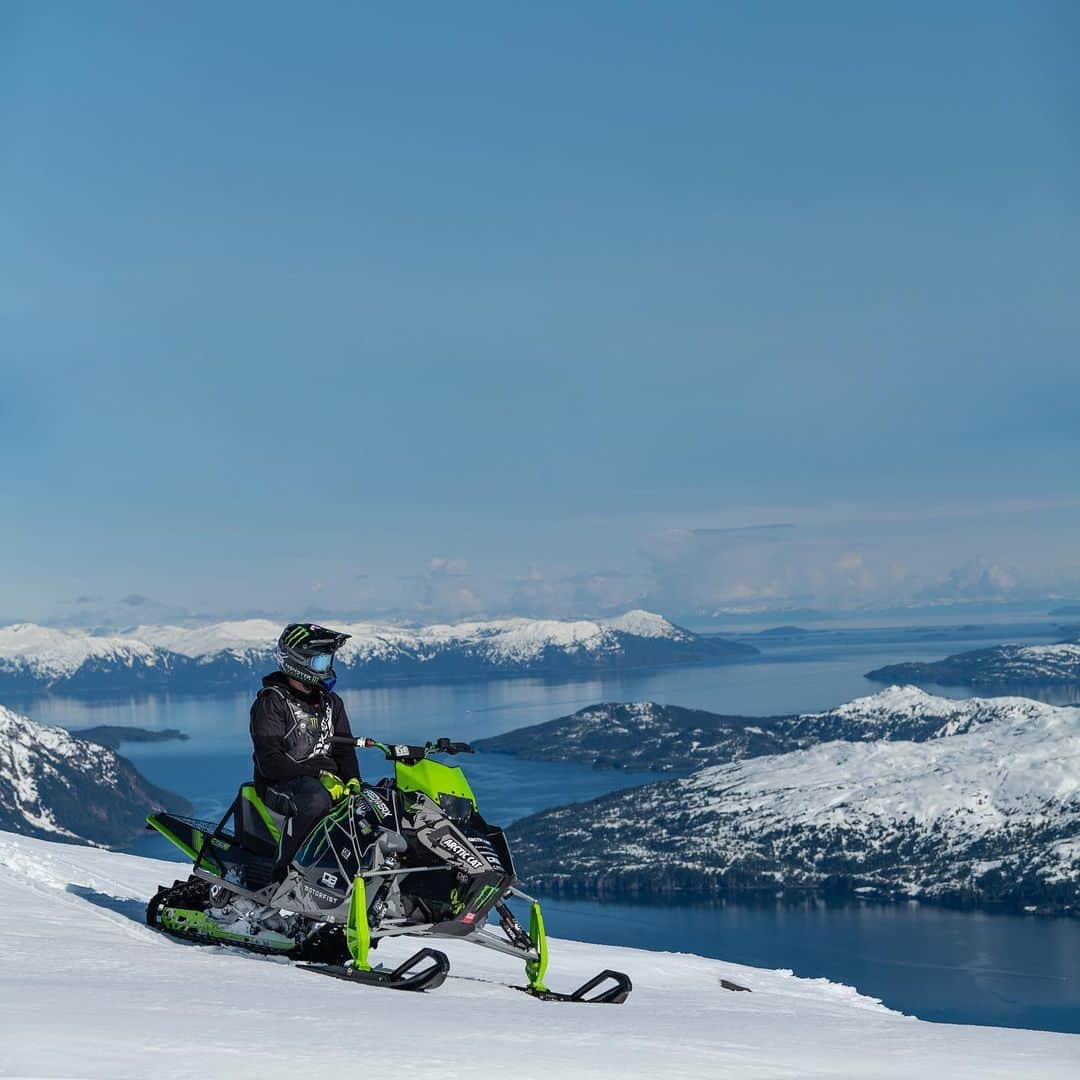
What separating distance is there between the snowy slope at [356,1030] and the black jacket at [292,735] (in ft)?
5.84

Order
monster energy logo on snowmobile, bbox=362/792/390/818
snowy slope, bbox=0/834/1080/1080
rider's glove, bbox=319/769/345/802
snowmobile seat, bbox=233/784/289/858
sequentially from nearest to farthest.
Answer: snowy slope, bbox=0/834/1080/1080, monster energy logo on snowmobile, bbox=362/792/390/818, rider's glove, bbox=319/769/345/802, snowmobile seat, bbox=233/784/289/858

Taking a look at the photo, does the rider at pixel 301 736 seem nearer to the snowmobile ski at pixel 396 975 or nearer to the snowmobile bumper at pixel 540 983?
the snowmobile ski at pixel 396 975

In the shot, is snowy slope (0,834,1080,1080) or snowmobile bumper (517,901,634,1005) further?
snowmobile bumper (517,901,634,1005)

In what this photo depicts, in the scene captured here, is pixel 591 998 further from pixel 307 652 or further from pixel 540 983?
pixel 307 652

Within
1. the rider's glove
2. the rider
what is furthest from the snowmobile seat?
the rider's glove

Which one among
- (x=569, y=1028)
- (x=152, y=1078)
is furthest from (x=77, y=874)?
(x=152, y=1078)

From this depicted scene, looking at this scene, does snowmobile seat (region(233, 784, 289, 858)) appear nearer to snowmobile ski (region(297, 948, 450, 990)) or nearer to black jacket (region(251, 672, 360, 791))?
black jacket (region(251, 672, 360, 791))

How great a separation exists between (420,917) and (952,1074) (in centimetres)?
475

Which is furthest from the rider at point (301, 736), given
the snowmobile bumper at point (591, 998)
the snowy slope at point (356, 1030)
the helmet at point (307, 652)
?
the snowmobile bumper at point (591, 998)

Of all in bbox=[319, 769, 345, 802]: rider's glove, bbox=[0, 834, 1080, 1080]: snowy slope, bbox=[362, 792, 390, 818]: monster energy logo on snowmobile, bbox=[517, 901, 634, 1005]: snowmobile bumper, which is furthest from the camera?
bbox=[319, 769, 345, 802]: rider's glove

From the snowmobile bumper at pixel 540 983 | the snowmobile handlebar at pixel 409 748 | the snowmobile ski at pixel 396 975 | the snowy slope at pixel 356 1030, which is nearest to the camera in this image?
the snowy slope at pixel 356 1030

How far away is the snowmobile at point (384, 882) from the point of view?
11.3m

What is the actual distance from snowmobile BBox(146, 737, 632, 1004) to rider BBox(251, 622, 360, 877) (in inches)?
5.7

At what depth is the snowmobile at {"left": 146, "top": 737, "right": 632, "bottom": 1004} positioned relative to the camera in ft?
37.1
